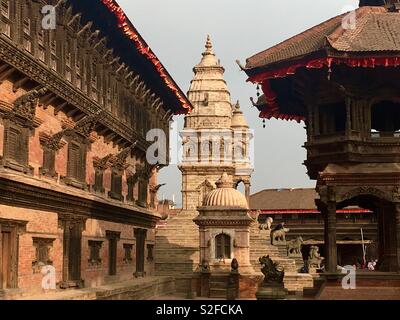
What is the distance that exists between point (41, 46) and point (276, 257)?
28.5 meters

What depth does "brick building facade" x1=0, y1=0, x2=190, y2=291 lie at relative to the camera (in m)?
19.0

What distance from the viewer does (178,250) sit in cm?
5000

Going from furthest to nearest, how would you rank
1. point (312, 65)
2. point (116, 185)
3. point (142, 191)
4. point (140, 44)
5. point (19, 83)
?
1. point (142, 191)
2. point (116, 185)
3. point (140, 44)
4. point (312, 65)
5. point (19, 83)

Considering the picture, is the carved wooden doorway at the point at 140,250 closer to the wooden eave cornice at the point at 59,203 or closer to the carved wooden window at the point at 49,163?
the wooden eave cornice at the point at 59,203

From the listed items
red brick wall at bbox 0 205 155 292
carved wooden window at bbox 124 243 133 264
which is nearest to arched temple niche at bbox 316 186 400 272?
red brick wall at bbox 0 205 155 292

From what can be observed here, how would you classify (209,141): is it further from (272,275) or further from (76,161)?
(272,275)

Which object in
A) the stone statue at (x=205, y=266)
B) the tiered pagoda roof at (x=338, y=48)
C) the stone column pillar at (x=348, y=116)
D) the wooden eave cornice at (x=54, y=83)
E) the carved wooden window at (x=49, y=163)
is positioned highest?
the tiered pagoda roof at (x=338, y=48)

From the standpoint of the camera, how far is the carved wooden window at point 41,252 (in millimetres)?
21056

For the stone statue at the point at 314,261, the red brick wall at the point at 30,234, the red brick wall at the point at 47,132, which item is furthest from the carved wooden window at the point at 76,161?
the stone statue at the point at 314,261

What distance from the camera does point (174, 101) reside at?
Result: 41.2 m

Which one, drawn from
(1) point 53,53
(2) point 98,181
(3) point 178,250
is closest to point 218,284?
(3) point 178,250
